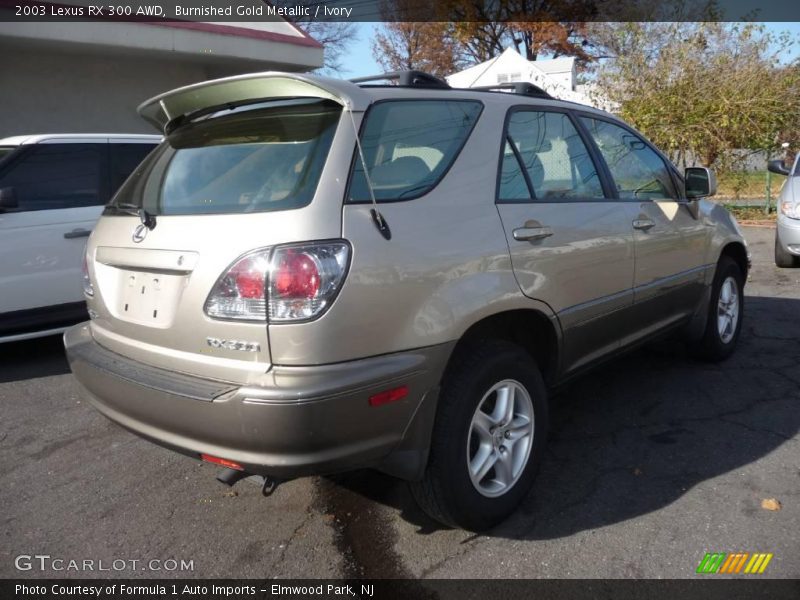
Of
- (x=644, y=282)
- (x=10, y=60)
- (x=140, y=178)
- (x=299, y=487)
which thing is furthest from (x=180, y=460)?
(x=10, y=60)

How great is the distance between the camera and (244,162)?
2.62 meters

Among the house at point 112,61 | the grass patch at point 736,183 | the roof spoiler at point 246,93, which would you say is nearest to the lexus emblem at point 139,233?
the roof spoiler at point 246,93

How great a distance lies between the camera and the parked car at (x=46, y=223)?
5.10 metres

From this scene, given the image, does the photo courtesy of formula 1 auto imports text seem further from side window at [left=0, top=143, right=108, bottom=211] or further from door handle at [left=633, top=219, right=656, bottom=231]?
side window at [left=0, top=143, right=108, bottom=211]

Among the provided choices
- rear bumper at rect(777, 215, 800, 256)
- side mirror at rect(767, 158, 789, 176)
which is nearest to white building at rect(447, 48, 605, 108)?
side mirror at rect(767, 158, 789, 176)

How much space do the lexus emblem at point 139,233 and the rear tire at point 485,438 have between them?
1.31 metres

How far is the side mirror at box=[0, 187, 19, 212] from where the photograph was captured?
4.90m

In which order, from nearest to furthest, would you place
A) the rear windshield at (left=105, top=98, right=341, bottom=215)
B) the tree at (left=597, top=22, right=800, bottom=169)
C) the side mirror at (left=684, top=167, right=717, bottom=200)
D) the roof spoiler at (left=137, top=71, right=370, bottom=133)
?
1. the rear windshield at (left=105, top=98, right=341, bottom=215)
2. the roof spoiler at (left=137, top=71, right=370, bottom=133)
3. the side mirror at (left=684, top=167, right=717, bottom=200)
4. the tree at (left=597, top=22, right=800, bottom=169)

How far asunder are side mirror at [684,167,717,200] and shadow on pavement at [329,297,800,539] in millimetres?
1250

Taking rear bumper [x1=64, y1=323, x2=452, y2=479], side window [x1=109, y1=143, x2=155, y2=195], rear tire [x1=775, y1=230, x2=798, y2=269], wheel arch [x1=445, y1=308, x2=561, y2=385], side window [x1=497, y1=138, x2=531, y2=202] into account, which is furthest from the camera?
rear tire [x1=775, y1=230, x2=798, y2=269]

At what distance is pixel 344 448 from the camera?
2.27m

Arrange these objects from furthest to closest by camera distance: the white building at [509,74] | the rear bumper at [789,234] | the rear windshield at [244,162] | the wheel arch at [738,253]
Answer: the white building at [509,74] → the rear bumper at [789,234] → the wheel arch at [738,253] → the rear windshield at [244,162]

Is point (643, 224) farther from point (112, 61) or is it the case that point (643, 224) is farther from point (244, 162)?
point (112, 61)

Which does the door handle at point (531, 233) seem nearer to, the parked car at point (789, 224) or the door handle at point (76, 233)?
the door handle at point (76, 233)
